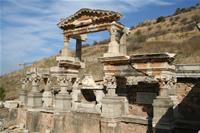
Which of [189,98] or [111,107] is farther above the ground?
[189,98]

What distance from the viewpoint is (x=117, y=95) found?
10398 millimetres

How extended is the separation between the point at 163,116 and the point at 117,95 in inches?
107

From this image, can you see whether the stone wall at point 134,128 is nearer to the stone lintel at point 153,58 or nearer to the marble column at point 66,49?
the stone lintel at point 153,58

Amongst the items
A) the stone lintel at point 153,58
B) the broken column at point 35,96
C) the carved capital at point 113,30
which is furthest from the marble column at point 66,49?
the stone lintel at point 153,58

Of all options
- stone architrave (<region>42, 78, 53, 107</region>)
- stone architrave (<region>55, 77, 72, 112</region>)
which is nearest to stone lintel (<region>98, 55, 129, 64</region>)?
stone architrave (<region>55, 77, 72, 112</region>)

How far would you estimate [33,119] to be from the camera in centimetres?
1363

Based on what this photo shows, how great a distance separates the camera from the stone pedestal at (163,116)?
8.15 meters

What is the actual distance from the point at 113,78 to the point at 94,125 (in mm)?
2607

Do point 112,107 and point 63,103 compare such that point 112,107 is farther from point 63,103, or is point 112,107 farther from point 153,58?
point 63,103

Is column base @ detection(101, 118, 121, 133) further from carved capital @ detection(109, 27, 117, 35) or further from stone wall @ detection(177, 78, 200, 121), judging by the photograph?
carved capital @ detection(109, 27, 117, 35)

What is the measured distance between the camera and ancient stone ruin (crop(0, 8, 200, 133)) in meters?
8.53

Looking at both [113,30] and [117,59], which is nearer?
[117,59]

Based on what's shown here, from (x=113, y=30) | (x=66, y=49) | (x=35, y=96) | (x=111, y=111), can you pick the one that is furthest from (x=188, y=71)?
(x=35, y=96)

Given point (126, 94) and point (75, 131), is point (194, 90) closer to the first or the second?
point (126, 94)
